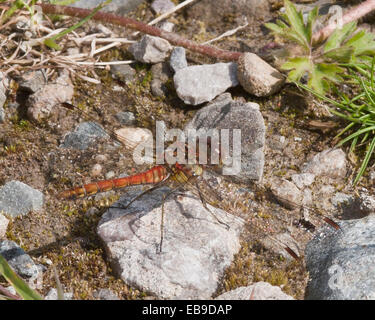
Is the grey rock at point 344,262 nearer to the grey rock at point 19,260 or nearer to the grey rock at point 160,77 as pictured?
the grey rock at point 19,260

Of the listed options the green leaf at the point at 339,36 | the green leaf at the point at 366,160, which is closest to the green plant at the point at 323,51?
the green leaf at the point at 339,36

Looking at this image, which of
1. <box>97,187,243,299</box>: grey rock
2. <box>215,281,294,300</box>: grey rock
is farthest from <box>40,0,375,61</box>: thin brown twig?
<box>215,281,294,300</box>: grey rock

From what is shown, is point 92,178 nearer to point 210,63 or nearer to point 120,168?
point 120,168

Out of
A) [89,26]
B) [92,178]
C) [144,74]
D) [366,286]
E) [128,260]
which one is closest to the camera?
[366,286]

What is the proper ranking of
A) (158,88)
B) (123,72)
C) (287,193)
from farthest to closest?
(123,72) < (158,88) < (287,193)

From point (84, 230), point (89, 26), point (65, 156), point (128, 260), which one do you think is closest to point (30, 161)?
point (65, 156)

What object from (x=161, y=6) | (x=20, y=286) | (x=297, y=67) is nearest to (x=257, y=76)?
(x=297, y=67)

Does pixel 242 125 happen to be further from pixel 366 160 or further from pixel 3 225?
pixel 3 225
